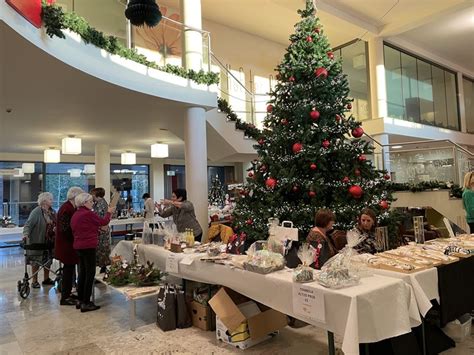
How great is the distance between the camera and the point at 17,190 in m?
11.6

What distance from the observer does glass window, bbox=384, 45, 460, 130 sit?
11.2m

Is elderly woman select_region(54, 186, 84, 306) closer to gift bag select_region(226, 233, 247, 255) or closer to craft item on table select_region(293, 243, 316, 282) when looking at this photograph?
gift bag select_region(226, 233, 247, 255)

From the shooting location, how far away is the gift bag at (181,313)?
12.1ft

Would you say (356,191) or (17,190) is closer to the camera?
(356,191)

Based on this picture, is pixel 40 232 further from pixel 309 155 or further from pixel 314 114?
pixel 314 114

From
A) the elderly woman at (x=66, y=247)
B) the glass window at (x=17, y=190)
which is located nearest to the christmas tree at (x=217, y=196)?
the glass window at (x=17, y=190)

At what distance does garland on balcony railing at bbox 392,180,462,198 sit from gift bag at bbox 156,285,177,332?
5251mm

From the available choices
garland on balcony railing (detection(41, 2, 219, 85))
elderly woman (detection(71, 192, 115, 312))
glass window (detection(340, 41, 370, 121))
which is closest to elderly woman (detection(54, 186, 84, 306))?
elderly woman (detection(71, 192, 115, 312))

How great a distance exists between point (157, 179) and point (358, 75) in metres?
8.14

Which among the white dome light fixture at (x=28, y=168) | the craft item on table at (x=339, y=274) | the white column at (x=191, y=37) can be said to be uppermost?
the white column at (x=191, y=37)

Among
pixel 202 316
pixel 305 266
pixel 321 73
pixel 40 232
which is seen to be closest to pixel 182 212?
pixel 202 316

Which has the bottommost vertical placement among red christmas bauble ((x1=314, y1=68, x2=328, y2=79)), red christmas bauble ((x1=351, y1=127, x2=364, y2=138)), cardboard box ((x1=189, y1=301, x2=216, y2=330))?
cardboard box ((x1=189, y1=301, x2=216, y2=330))

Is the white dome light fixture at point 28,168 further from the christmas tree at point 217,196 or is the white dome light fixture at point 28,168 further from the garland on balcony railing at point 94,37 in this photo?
the garland on balcony railing at point 94,37

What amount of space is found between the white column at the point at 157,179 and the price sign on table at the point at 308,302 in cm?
1208
